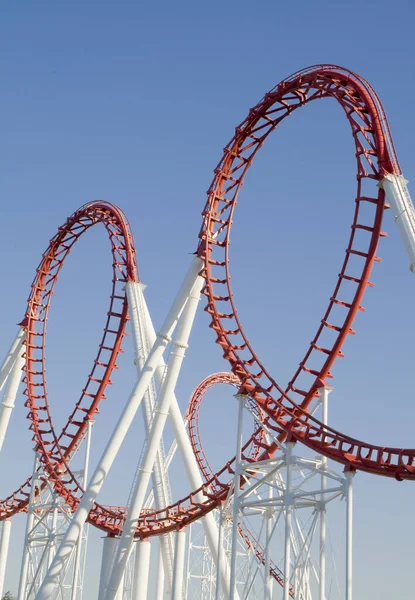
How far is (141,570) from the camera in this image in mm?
→ 22531

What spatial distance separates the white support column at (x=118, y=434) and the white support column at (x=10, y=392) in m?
7.32

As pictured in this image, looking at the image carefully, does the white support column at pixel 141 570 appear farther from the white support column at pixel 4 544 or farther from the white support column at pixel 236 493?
the white support column at pixel 4 544

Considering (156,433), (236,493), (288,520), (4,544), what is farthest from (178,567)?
(4,544)

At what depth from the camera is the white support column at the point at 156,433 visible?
20.0m

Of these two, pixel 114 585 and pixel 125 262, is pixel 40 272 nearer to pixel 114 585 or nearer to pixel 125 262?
pixel 125 262

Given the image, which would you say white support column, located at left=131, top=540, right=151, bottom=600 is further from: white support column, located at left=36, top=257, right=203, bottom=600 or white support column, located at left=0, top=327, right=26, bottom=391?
white support column, located at left=0, top=327, right=26, bottom=391

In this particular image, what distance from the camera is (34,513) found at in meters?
27.3

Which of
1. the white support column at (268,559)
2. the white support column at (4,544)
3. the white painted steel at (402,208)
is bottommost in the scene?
the white support column at (268,559)

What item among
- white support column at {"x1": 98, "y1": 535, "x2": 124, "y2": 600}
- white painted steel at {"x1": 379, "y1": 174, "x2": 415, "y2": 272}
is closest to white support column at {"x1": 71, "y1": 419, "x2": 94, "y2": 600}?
white support column at {"x1": 98, "y1": 535, "x2": 124, "y2": 600}

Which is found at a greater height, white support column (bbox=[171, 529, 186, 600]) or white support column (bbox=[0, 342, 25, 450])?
white support column (bbox=[0, 342, 25, 450])

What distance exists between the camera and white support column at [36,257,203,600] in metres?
21.3

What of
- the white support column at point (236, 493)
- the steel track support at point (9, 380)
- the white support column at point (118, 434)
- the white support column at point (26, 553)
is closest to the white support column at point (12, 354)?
the steel track support at point (9, 380)

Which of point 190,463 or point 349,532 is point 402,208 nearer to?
point 349,532

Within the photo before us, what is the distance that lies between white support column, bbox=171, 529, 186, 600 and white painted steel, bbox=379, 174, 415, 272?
31.8 ft
